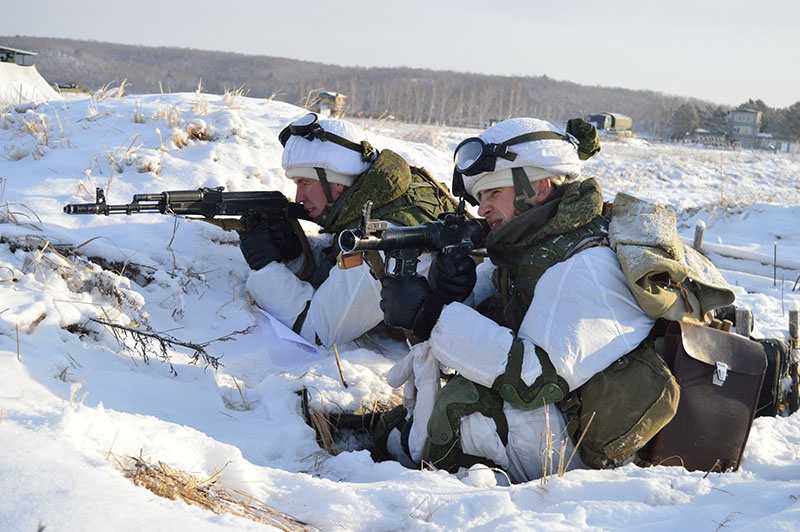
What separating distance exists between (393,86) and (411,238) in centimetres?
7498

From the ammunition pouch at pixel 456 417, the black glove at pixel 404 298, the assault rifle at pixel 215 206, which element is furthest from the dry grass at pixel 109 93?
the ammunition pouch at pixel 456 417

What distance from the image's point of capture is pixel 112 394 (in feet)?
8.21

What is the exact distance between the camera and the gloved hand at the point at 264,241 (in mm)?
3973

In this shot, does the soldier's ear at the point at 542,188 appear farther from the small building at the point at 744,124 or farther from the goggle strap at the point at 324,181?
the small building at the point at 744,124

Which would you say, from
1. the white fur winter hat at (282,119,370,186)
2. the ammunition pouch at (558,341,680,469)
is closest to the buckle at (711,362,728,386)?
the ammunition pouch at (558,341,680,469)

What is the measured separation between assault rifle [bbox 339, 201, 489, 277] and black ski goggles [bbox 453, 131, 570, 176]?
0.17m

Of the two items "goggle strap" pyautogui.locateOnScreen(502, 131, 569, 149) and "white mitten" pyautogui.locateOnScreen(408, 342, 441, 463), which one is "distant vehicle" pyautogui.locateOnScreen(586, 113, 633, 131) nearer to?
"goggle strap" pyautogui.locateOnScreen(502, 131, 569, 149)

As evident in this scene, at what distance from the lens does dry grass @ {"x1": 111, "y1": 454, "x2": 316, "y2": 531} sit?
172 centimetres

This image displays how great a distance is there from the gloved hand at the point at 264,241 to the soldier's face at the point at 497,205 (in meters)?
1.55

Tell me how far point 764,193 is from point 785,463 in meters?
11.1

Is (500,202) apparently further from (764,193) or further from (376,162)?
(764,193)

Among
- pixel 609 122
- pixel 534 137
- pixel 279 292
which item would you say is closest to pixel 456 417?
pixel 534 137

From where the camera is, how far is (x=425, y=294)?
2549 millimetres

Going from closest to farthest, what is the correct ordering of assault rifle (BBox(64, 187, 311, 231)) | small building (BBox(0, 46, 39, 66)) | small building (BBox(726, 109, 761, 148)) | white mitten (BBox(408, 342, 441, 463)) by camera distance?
white mitten (BBox(408, 342, 441, 463)), assault rifle (BBox(64, 187, 311, 231)), small building (BBox(0, 46, 39, 66)), small building (BBox(726, 109, 761, 148))
